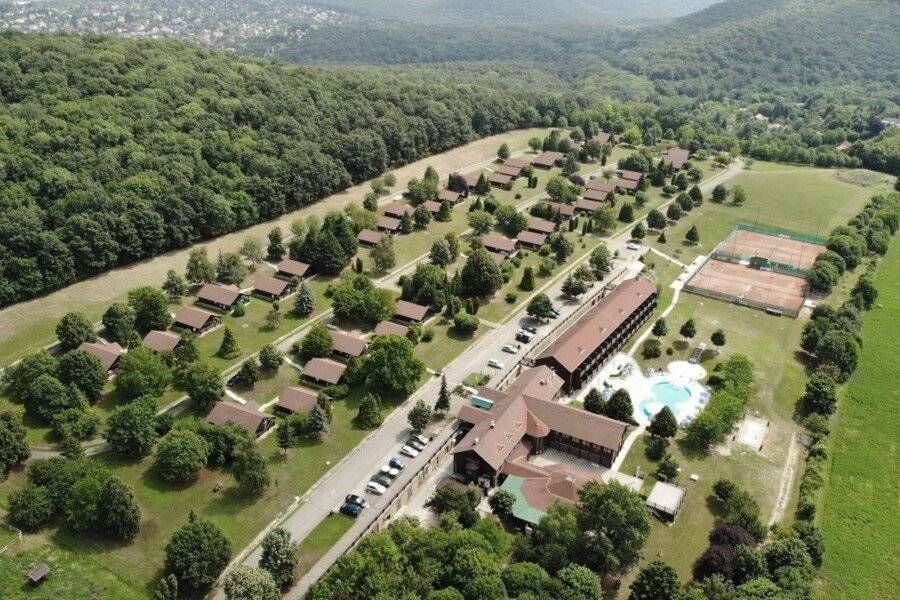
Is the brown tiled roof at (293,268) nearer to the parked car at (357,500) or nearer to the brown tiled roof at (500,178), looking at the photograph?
the parked car at (357,500)

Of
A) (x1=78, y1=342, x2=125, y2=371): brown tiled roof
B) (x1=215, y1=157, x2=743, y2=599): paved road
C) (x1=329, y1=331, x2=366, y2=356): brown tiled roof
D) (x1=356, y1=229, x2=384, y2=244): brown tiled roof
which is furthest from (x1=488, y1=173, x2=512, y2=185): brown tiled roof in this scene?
(x1=78, y1=342, x2=125, y2=371): brown tiled roof

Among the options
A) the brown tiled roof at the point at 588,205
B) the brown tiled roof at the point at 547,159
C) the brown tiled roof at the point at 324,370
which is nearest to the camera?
the brown tiled roof at the point at 324,370

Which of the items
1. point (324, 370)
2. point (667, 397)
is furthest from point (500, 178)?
point (324, 370)

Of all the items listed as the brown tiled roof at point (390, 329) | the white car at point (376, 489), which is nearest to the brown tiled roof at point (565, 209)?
the brown tiled roof at point (390, 329)

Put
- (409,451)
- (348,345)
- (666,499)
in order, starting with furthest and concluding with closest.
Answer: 1. (348,345)
2. (409,451)
3. (666,499)

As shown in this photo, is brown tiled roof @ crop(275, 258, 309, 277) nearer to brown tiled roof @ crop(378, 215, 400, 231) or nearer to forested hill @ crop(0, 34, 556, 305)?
forested hill @ crop(0, 34, 556, 305)

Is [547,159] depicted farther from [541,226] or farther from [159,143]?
[159,143]

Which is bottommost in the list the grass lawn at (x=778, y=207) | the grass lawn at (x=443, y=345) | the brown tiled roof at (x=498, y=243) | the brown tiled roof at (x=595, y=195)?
the grass lawn at (x=778, y=207)
